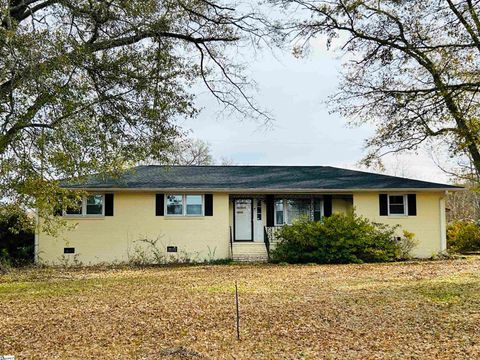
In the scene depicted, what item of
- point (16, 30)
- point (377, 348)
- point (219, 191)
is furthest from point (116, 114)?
point (219, 191)

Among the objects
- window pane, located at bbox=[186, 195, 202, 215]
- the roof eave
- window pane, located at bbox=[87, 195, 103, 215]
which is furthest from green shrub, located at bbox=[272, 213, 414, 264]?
window pane, located at bbox=[87, 195, 103, 215]

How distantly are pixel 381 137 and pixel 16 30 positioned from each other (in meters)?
8.34

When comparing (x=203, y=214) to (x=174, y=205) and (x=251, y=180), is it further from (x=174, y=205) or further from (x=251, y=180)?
(x=251, y=180)

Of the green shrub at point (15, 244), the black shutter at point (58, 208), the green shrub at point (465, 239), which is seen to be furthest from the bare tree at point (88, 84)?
the green shrub at point (465, 239)

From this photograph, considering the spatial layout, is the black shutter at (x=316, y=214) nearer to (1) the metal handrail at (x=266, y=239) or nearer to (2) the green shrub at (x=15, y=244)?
(1) the metal handrail at (x=266, y=239)

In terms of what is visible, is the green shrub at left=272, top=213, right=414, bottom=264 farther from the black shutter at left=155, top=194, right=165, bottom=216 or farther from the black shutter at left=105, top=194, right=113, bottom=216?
the black shutter at left=105, top=194, right=113, bottom=216

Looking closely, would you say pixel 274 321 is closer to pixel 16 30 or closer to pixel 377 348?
pixel 377 348

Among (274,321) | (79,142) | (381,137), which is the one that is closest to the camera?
(274,321)

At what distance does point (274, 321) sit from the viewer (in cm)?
802

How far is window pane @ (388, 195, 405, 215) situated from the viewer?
20.1 m

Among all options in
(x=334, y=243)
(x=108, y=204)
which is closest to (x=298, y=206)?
(x=334, y=243)

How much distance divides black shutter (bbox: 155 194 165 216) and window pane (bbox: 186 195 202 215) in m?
0.98

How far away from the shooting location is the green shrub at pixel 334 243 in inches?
715

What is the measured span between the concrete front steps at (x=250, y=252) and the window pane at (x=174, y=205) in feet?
8.38
